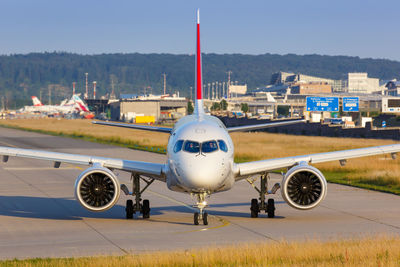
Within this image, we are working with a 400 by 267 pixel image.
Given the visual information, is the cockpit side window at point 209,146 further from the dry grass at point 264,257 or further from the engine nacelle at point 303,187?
the dry grass at point 264,257

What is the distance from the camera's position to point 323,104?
105 meters

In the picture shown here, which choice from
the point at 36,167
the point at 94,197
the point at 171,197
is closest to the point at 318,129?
the point at 36,167

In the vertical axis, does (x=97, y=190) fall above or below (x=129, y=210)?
above

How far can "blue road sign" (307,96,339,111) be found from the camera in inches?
4117

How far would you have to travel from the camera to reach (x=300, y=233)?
2253cm

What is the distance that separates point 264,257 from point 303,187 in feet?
23.7

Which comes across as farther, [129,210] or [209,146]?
[129,210]

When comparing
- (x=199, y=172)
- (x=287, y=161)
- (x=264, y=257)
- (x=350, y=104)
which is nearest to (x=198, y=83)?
(x=287, y=161)

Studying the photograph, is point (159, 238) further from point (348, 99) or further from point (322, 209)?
point (348, 99)

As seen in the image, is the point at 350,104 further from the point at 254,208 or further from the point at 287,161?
the point at 287,161

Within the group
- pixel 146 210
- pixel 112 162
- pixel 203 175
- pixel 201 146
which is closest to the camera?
pixel 203 175

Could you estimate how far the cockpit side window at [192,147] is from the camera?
74.7 ft

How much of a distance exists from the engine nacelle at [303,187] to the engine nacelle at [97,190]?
18.7 ft

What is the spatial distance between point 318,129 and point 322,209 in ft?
283
